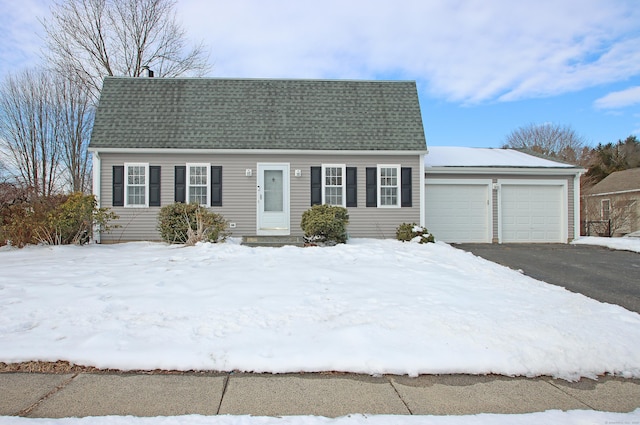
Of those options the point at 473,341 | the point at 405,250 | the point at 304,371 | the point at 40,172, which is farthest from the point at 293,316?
the point at 40,172

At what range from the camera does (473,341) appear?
380cm

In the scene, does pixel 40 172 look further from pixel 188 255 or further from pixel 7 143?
pixel 188 255

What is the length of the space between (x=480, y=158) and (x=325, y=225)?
7.47 meters

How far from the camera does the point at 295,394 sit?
2975 mm

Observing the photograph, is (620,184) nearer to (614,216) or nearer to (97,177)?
(614,216)

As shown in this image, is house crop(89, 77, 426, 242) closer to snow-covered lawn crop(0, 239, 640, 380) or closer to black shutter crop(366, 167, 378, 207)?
black shutter crop(366, 167, 378, 207)

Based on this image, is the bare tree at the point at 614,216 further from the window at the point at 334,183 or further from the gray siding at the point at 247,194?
the window at the point at 334,183

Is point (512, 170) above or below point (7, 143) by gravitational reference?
below

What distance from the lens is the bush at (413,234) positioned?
10.4 metres

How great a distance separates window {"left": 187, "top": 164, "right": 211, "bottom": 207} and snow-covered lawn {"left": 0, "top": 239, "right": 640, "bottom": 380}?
15.9ft

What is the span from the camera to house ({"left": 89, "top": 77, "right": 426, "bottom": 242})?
11.3 m

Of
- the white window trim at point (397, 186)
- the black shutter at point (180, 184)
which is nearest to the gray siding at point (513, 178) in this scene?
the white window trim at point (397, 186)

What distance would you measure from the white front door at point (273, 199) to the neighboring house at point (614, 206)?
14.1m

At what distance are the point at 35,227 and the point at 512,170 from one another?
45.2 ft
